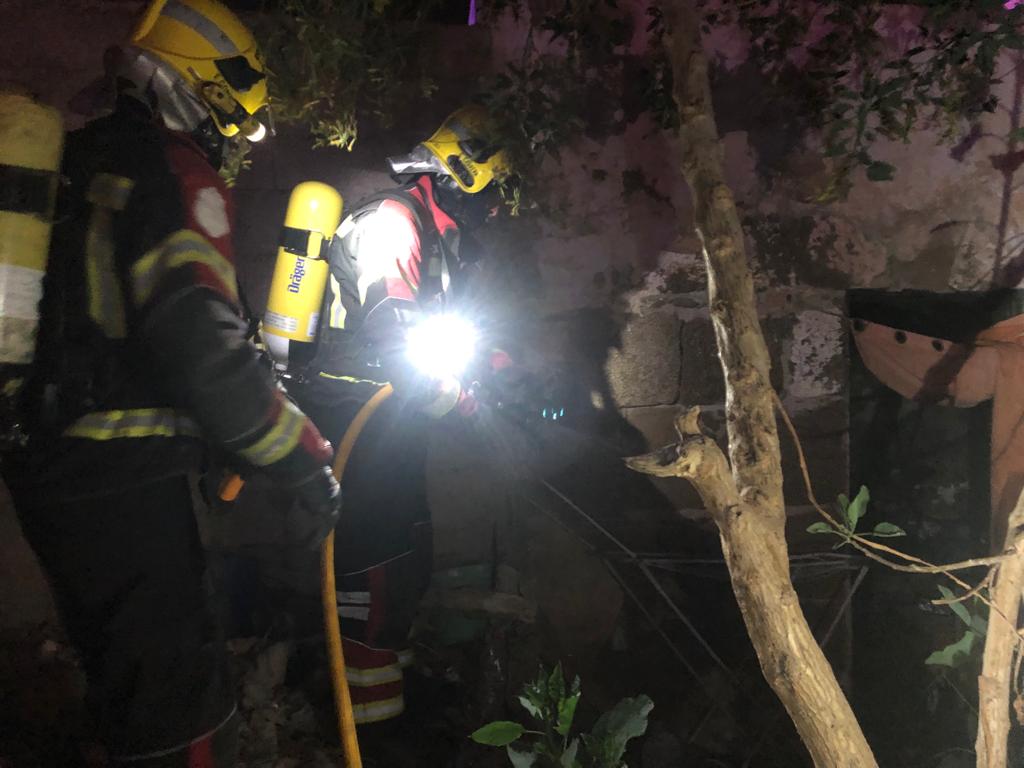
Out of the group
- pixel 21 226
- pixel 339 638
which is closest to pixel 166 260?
pixel 21 226

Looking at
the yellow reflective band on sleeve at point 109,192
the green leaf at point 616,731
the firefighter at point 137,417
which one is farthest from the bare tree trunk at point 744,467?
the yellow reflective band on sleeve at point 109,192

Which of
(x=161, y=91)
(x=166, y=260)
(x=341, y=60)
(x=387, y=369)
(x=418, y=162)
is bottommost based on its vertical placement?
(x=387, y=369)

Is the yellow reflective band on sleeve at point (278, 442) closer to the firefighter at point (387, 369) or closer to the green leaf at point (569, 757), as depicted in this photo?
the firefighter at point (387, 369)

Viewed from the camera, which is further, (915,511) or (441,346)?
(915,511)

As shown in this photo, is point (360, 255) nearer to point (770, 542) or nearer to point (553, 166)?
point (553, 166)

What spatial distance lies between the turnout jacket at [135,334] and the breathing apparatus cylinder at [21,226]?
69 millimetres

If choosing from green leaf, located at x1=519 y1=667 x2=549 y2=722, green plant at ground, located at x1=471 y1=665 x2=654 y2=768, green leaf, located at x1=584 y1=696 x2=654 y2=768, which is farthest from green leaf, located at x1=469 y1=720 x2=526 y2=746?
green leaf, located at x1=584 y1=696 x2=654 y2=768

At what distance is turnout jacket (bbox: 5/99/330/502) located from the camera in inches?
72.3

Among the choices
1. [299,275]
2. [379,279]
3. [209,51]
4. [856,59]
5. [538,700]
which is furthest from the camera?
[856,59]

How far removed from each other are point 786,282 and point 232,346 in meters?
2.64

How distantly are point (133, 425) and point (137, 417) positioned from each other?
0.03 m

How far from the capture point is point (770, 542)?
1.83 meters

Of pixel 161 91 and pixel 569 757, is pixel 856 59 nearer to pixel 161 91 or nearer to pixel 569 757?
pixel 161 91

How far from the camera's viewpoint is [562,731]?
89.8 inches
